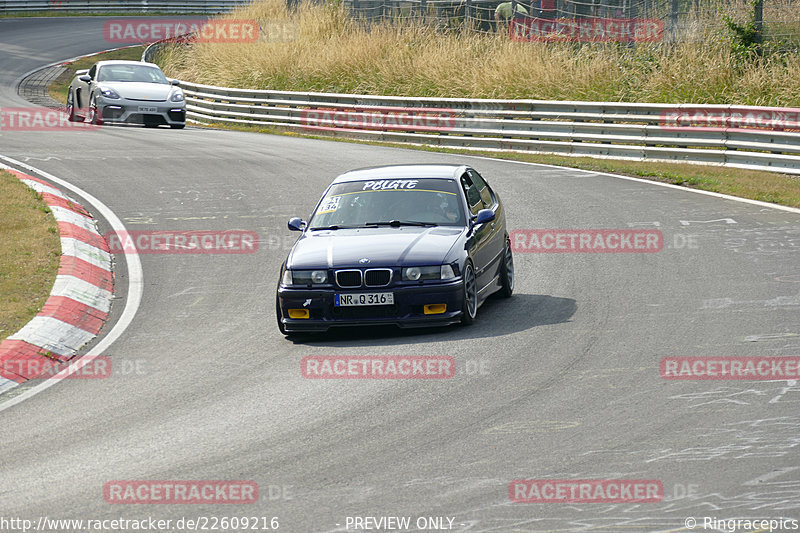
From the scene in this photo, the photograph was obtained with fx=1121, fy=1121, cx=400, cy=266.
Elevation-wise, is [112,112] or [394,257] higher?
[394,257]

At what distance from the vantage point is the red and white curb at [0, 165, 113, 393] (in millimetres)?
9500

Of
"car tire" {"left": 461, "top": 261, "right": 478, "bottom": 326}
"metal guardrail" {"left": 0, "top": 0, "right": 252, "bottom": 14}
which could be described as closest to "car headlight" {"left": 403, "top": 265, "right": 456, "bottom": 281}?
"car tire" {"left": 461, "top": 261, "right": 478, "bottom": 326}

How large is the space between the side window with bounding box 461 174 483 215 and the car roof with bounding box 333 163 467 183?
4.1 inches

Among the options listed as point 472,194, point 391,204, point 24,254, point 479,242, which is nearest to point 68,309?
point 24,254

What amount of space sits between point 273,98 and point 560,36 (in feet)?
25.4

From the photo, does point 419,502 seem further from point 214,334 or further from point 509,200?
point 509,200

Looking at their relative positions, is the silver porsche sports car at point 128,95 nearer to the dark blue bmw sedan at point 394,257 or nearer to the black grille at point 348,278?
the dark blue bmw sedan at point 394,257

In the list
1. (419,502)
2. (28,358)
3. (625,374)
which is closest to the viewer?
(419,502)

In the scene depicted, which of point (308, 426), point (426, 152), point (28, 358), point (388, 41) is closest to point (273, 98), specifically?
point (388, 41)

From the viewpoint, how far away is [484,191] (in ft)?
40.5

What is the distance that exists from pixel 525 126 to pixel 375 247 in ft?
47.8

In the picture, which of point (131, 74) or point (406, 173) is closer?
point (406, 173)

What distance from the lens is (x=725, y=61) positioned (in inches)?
957

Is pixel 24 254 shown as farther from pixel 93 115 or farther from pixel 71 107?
pixel 71 107
